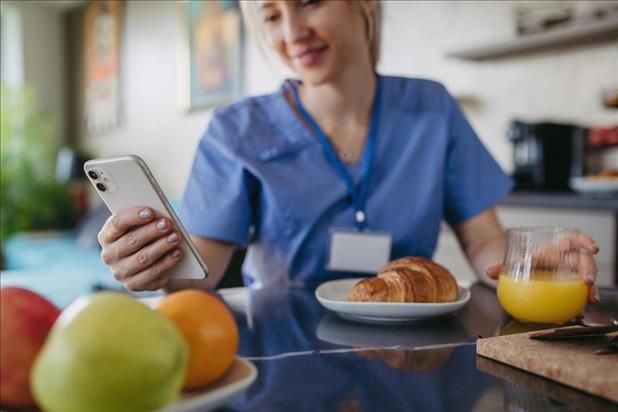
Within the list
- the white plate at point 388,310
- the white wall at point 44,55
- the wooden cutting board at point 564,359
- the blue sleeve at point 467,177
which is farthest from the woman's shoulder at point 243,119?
the white wall at point 44,55

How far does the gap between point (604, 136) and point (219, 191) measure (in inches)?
79.0

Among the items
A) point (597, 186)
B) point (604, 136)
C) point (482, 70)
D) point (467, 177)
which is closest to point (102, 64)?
point (482, 70)

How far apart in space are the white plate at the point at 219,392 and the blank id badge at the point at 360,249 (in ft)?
2.51

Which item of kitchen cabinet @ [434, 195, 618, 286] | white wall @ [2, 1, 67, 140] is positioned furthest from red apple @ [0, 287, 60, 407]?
white wall @ [2, 1, 67, 140]

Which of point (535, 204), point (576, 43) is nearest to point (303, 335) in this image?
point (535, 204)

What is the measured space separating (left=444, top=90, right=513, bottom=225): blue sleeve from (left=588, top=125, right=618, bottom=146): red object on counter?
1.43m

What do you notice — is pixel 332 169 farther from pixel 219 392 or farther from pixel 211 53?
pixel 211 53

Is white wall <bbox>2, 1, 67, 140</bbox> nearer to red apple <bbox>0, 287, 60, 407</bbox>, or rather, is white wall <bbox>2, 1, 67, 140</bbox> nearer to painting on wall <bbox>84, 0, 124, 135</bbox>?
painting on wall <bbox>84, 0, 124, 135</bbox>

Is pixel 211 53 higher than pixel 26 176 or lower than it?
higher

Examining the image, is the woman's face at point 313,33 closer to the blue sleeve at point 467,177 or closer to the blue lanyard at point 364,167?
the blue lanyard at point 364,167

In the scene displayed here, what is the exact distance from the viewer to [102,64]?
6.05 m

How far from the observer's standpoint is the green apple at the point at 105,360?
0.36 m

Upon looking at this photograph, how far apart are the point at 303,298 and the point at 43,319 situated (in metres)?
0.67

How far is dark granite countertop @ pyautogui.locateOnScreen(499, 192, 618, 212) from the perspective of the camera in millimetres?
2199
